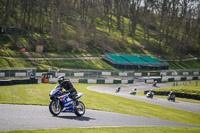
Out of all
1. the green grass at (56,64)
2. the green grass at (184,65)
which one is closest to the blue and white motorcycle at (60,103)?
the green grass at (56,64)

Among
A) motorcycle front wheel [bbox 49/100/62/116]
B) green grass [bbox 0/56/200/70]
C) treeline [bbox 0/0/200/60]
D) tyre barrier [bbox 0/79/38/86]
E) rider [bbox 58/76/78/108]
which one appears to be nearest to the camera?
motorcycle front wheel [bbox 49/100/62/116]

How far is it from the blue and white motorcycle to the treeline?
46676 millimetres

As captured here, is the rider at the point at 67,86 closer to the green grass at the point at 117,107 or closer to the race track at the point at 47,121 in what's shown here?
the race track at the point at 47,121

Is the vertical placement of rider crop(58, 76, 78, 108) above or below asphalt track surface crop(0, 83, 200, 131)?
above

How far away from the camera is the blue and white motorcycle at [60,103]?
13.0 meters

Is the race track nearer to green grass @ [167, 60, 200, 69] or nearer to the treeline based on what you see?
the treeline

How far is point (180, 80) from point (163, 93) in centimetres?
2079

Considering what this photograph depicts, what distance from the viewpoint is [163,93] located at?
114 ft

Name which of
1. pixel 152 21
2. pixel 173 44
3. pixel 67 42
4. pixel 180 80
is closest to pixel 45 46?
pixel 67 42

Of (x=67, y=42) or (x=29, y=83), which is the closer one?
(x=29, y=83)

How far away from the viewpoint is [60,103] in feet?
43.7

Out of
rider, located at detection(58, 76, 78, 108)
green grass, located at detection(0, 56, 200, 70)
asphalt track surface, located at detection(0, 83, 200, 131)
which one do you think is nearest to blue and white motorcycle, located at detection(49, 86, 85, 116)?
rider, located at detection(58, 76, 78, 108)

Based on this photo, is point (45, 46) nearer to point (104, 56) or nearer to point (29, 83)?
point (104, 56)

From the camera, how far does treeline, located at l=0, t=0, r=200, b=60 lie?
202 feet
